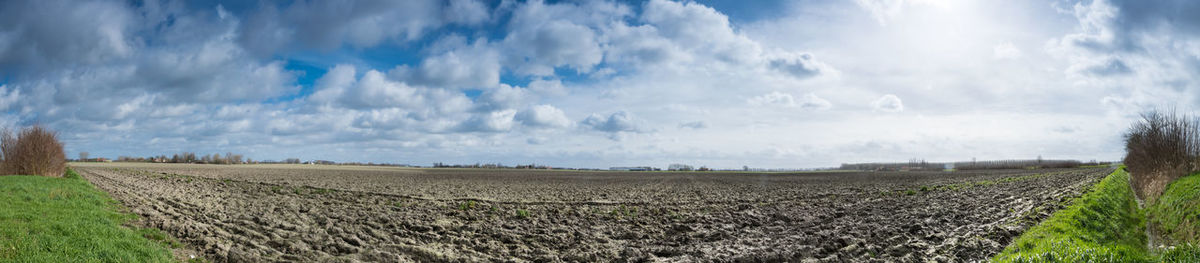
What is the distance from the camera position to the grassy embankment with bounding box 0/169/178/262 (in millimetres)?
10711

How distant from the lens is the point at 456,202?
1078 inches

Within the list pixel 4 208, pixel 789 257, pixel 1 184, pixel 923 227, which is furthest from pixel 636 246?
pixel 1 184

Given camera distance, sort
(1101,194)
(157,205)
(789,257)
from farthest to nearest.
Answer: (1101,194) → (157,205) → (789,257)

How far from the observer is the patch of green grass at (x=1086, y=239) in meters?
11.2

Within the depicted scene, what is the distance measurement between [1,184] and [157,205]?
7.11 meters

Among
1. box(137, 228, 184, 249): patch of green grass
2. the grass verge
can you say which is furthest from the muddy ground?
the grass verge

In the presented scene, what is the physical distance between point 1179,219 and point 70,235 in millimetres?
30688

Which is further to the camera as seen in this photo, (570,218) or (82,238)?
(570,218)

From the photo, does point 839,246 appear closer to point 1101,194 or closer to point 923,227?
point 923,227

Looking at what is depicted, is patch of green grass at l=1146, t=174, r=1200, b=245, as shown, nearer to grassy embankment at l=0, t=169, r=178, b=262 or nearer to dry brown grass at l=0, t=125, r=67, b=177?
grassy embankment at l=0, t=169, r=178, b=262

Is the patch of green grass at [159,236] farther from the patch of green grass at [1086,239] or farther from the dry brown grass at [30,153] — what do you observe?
the dry brown grass at [30,153]

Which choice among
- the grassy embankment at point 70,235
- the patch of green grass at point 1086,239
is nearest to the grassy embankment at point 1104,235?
the patch of green grass at point 1086,239

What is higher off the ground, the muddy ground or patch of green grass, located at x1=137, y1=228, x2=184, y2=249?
patch of green grass, located at x1=137, y1=228, x2=184, y2=249

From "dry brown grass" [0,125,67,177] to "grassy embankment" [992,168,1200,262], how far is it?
157ft
